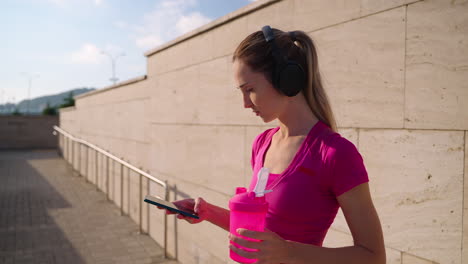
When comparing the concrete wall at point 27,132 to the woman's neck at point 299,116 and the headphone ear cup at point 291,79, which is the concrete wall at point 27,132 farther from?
the headphone ear cup at point 291,79

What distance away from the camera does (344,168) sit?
1251 millimetres

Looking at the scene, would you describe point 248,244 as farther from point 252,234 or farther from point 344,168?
point 344,168

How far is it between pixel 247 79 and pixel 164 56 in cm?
451

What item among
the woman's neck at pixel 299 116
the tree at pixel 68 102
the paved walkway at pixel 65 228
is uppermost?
the tree at pixel 68 102

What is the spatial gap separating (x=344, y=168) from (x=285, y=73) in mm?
380

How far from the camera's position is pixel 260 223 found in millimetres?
1229

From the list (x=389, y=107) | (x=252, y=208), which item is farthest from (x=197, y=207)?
(x=389, y=107)

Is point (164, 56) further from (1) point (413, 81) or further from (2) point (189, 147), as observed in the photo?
(1) point (413, 81)

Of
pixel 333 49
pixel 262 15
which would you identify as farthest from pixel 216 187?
pixel 333 49

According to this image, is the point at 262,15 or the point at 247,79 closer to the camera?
the point at 247,79

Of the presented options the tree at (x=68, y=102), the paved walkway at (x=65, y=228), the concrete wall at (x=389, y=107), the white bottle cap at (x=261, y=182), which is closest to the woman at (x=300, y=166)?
the white bottle cap at (x=261, y=182)

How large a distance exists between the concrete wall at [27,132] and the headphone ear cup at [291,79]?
2691cm

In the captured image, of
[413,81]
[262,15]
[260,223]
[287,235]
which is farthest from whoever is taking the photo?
[262,15]

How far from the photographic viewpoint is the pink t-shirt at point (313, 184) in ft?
4.13
